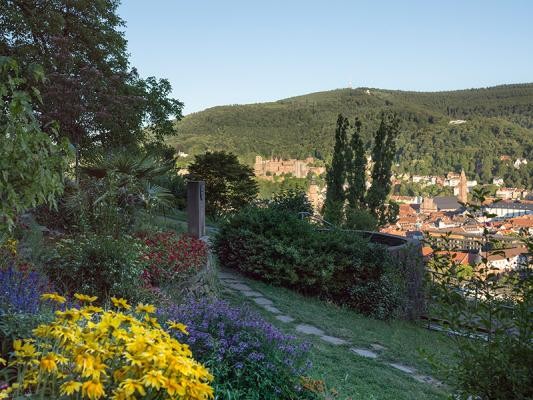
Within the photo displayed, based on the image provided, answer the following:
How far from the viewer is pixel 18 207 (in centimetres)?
304

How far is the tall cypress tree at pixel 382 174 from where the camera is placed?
19.3 metres

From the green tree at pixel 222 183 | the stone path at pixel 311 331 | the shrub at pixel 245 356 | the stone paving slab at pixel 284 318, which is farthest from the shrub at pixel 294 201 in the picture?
the shrub at pixel 245 356

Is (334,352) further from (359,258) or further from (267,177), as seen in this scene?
(267,177)

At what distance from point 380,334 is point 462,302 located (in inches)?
157

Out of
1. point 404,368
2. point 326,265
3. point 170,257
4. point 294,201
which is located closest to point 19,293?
point 170,257

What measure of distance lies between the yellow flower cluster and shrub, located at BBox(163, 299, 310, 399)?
92 cm

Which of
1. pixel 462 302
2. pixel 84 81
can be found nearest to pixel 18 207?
pixel 462 302

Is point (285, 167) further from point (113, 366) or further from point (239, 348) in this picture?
point (113, 366)

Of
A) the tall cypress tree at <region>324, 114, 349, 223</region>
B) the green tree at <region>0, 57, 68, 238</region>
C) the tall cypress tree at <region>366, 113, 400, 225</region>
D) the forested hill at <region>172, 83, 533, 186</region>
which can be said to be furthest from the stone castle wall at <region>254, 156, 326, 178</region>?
Answer: the green tree at <region>0, 57, 68, 238</region>

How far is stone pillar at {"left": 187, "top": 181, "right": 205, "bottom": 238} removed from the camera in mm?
7668

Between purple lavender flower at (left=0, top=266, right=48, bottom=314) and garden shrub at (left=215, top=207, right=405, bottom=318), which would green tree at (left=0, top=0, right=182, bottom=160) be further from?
purple lavender flower at (left=0, top=266, right=48, bottom=314)

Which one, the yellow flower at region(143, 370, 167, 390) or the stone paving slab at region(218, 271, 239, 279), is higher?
the yellow flower at region(143, 370, 167, 390)

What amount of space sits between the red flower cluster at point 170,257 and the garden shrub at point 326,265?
1.41 meters

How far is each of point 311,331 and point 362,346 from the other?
547 mm
